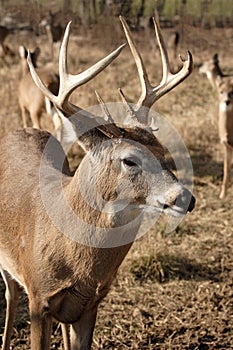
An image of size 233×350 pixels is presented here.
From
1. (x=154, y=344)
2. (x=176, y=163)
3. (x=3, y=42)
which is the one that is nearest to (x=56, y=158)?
(x=154, y=344)

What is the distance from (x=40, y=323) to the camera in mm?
3354

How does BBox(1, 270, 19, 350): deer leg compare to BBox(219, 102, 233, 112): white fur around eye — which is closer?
BBox(1, 270, 19, 350): deer leg

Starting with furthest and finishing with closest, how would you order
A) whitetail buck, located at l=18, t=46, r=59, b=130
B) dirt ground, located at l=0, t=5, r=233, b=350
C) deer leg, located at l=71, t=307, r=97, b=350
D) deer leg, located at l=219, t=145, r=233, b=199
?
1. whitetail buck, located at l=18, t=46, r=59, b=130
2. deer leg, located at l=219, t=145, r=233, b=199
3. dirt ground, located at l=0, t=5, r=233, b=350
4. deer leg, located at l=71, t=307, r=97, b=350

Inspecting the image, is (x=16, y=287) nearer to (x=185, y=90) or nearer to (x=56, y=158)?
(x=56, y=158)

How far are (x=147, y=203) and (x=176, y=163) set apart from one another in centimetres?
506

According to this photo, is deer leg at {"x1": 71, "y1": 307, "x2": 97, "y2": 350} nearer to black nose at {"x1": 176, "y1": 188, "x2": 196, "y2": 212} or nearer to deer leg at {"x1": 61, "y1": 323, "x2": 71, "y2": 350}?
deer leg at {"x1": 61, "y1": 323, "x2": 71, "y2": 350}

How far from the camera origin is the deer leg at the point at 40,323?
131 inches

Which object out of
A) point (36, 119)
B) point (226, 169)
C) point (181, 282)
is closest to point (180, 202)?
point (181, 282)

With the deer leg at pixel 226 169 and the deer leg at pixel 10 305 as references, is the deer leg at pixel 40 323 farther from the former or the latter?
the deer leg at pixel 226 169

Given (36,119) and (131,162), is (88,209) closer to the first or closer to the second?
(131,162)

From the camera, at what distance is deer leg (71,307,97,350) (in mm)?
3609

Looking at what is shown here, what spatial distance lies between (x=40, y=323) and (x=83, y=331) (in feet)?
1.33

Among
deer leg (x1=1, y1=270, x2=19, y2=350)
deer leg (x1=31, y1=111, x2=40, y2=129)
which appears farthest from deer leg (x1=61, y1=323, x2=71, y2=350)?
deer leg (x1=31, y1=111, x2=40, y2=129)

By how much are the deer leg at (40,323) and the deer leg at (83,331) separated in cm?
26
